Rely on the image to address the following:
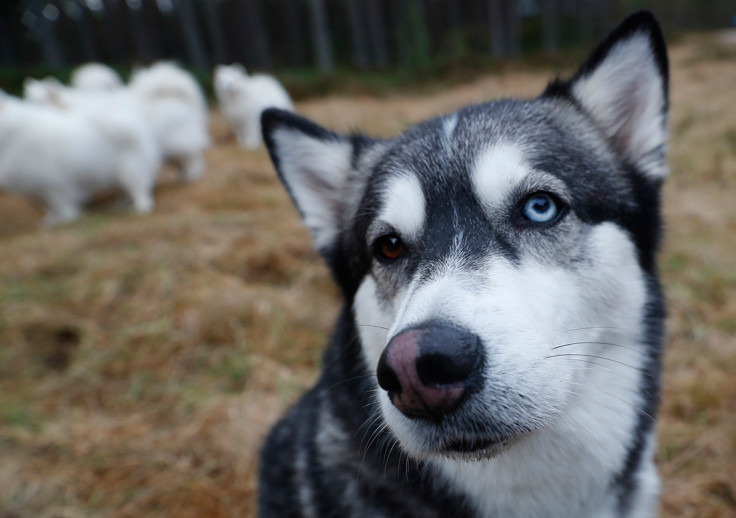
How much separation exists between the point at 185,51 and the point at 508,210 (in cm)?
2434

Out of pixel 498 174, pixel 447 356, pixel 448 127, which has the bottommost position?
pixel 447 356

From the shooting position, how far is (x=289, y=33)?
2392 centimetres

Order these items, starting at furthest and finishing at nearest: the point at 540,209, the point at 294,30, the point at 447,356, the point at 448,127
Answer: the point at 294,30
the point at 448,127
the point at 540,209
the point at 447,356

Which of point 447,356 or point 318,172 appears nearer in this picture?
point 447,356

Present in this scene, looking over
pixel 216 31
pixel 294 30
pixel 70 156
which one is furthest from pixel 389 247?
pixel 294 30

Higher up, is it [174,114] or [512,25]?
[512,25]

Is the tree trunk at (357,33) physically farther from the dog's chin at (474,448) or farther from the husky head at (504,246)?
the dog's chin at (474,448)

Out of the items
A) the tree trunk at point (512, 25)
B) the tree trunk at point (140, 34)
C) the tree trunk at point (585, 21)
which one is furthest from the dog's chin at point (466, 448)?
the tree trunk at point (585, 21)

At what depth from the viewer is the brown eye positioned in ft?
6.70

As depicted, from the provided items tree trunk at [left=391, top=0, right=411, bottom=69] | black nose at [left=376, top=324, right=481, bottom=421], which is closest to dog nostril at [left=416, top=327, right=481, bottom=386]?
black nose at [left=376, top=324, right=481, bottom=421]

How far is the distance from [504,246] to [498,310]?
399 mm

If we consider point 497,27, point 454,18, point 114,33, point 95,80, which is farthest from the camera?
point 454,18

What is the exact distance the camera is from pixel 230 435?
11.0 ft

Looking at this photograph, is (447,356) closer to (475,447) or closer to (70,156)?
(475,447)
